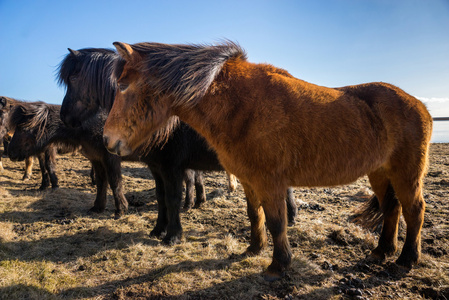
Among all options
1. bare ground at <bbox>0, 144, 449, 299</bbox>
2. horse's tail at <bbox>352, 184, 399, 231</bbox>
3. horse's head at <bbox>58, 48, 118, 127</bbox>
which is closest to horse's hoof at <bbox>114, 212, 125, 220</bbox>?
bare ground at <bbox>0, 144, 449, 299</bbox>

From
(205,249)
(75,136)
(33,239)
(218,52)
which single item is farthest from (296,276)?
(75,136)

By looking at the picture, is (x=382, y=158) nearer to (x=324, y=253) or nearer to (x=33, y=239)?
(x=324, y=253)

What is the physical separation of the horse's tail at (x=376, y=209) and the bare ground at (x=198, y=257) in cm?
31

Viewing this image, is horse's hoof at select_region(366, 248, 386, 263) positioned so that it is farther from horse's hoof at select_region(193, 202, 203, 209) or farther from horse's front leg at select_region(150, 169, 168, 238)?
horse's hoof at select_region(193, 202, 203, 209)

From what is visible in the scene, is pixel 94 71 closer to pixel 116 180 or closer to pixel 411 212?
pixel 116 180

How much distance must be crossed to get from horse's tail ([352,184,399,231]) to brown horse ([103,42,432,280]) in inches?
17.5

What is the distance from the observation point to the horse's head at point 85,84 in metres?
4.29

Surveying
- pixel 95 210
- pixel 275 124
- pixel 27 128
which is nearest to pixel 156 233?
pixel 95 210

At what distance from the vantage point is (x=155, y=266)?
321cm

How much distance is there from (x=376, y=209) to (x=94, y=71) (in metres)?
4.96

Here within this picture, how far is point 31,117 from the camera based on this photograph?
615 centimetres

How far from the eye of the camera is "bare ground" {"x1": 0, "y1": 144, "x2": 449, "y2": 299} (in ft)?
8.79

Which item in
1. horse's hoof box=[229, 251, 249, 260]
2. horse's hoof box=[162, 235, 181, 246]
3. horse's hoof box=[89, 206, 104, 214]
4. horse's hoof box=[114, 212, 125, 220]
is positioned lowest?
horse's hoof box=[89, 206, 104, 214]

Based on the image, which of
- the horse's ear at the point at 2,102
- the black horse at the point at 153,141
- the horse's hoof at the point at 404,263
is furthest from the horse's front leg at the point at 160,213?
the horse's ear at the point at 2,102
